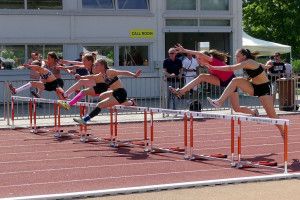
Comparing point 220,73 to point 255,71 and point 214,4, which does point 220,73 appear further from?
point 214,4

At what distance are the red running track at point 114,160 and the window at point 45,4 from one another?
10.2 metres

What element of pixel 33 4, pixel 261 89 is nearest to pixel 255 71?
pixel 261 89

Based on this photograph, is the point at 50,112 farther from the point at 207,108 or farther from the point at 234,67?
the point at 234,67

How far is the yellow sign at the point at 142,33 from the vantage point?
28.8 meters

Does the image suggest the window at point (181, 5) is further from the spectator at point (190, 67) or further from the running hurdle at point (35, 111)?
the running hurdle at point (35, 111)

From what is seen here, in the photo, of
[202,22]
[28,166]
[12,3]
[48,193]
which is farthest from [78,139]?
[202,22]

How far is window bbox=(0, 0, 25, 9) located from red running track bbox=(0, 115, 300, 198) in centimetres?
988

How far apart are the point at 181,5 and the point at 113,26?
326cm

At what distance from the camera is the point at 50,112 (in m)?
21.9

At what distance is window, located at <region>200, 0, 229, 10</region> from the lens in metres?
30.3

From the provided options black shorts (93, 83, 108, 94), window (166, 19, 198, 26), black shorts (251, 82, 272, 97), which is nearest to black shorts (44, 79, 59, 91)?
black shorts (93, 83, 108, 94)

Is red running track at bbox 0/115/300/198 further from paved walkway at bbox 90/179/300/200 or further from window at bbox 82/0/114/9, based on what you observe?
window at bbox 82/0/114/9

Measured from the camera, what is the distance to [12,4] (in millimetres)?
27047

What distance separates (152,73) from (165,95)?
7.84 metres
